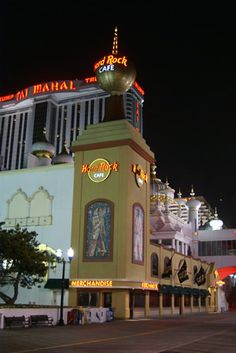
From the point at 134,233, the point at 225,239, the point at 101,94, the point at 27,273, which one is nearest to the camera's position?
the point at 27,273

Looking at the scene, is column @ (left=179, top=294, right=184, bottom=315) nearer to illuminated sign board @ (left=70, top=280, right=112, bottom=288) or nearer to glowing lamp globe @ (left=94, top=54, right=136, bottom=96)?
illuminated sign board @ (left=70, top=280, right=112, bottom=288)

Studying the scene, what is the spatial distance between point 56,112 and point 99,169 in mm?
121343

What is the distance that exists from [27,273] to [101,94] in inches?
4871

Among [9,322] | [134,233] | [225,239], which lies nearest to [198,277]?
[225,239]

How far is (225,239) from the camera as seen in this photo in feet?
285

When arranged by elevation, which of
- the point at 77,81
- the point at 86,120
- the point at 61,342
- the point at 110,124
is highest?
the point at 77,81

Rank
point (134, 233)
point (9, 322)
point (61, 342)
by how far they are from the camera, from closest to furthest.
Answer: point (61, 342) < point (9, 322) < point (134, 233)

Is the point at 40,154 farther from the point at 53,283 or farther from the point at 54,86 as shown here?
the point at 54,86

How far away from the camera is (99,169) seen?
155 ft

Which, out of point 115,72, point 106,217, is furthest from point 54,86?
point 106,217

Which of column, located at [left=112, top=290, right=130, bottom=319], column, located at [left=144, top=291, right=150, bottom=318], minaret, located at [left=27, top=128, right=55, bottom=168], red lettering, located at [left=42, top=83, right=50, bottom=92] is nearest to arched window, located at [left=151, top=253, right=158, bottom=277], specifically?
column, located at [left=144, top=291, right=150, bottom=318]

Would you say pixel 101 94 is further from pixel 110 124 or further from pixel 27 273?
pixel 27 273

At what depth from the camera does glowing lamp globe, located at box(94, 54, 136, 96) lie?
168 ft

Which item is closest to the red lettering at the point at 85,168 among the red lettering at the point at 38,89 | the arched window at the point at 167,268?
the arched window at the point at 167,268
